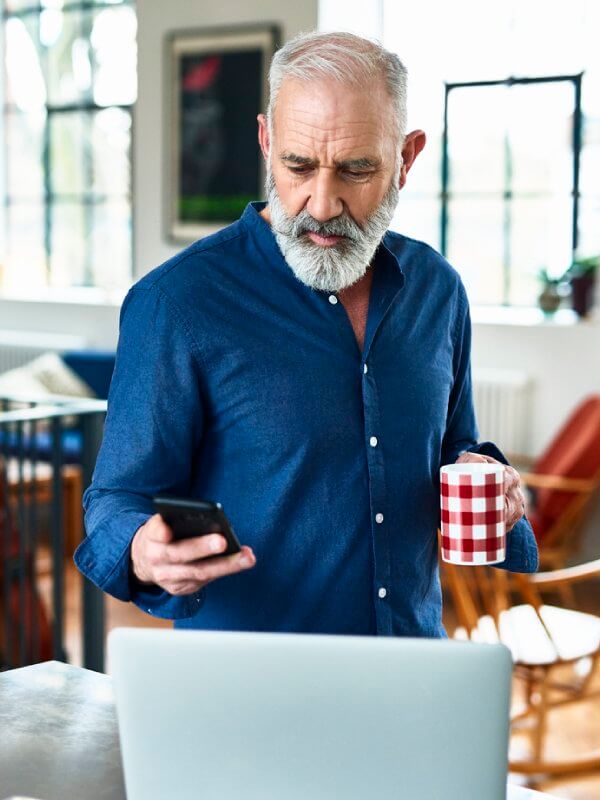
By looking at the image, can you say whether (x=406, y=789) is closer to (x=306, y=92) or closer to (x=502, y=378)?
(x=306, y=92)

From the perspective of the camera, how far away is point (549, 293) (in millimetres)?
6098

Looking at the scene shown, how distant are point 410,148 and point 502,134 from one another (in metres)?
5.12

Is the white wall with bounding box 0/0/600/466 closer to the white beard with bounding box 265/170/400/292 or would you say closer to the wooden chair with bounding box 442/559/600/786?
the wooden chair with bounding box 442/559/600/786

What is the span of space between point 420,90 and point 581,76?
0.89 m

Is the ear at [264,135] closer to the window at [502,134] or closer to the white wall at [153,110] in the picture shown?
the window at [502,134]

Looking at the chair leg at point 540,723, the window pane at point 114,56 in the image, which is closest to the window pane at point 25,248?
the window pane at point 114,56

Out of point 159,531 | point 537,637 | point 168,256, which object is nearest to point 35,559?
point 537,637

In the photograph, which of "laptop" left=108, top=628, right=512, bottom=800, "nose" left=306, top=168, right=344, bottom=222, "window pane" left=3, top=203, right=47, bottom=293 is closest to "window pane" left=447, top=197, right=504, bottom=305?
"window pane" left=3, top=203, right=47, bottom=293

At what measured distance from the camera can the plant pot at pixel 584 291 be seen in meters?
5.90

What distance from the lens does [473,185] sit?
6.66m

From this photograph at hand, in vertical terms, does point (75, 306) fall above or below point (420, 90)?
below

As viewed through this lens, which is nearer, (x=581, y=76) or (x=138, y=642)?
(x=138, y=642)

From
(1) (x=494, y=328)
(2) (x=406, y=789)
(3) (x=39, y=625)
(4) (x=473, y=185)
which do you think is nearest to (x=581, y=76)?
(4) (x=473, y=185)

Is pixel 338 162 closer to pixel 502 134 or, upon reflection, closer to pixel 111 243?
pixel 502 134
